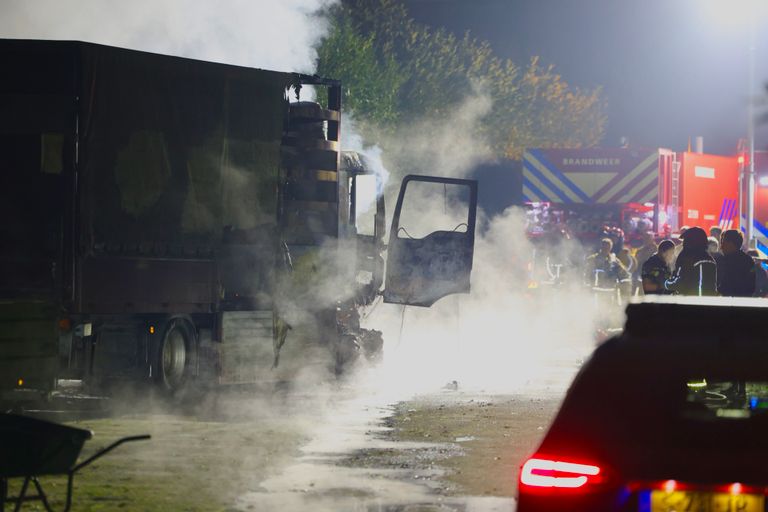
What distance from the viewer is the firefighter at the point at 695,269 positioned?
45.5ft

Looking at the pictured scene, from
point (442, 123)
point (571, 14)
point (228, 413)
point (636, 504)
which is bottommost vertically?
point (228, 413)

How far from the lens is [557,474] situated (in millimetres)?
3742

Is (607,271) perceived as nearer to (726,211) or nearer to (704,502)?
(726,211)

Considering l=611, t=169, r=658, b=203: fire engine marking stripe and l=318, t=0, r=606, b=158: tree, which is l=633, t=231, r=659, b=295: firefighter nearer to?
l=611, t=169, r=658, b=203: fire engine marking stripe

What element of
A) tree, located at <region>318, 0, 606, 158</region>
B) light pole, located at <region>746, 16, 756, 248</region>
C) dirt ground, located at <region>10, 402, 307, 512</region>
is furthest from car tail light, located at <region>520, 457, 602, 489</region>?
tree, located at <region>318, 0, 606, 158</region>

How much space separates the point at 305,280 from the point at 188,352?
5.91 ft

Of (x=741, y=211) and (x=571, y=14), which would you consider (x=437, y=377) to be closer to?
(x=741, y=211)

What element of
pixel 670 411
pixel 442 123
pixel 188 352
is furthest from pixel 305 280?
pixel 442 123

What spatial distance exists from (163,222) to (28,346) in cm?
218

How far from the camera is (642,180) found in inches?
1089

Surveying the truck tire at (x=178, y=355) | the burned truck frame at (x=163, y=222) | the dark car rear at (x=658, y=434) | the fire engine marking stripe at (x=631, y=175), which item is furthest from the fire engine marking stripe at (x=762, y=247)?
the dark car rear at (x=658, y=434)

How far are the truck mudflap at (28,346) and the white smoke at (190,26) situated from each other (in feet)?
20.8

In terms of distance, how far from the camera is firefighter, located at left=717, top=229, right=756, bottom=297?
1409 cm

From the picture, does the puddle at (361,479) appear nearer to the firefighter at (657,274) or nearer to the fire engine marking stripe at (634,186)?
the firefighter at (657,274)
